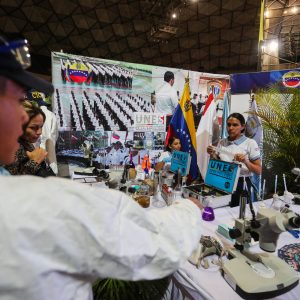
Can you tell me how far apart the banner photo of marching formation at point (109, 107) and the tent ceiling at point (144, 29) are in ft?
18.5

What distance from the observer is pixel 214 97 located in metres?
3.89

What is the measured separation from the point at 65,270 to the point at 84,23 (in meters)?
11.3

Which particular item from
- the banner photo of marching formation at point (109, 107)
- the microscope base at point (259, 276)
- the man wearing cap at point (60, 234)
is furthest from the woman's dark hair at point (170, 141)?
the man wearing cap at point (60, 234)

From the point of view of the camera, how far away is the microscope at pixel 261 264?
0.96 m

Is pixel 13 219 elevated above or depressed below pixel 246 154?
above

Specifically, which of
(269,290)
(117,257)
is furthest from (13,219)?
(269,290)

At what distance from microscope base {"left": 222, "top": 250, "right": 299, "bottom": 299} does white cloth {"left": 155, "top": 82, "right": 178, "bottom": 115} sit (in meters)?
2.69

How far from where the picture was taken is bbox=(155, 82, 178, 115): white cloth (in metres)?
3.54

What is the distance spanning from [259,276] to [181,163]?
1.60 metres

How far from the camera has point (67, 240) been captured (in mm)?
488

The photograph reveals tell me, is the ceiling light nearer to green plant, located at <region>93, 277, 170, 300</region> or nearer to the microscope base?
the microscope base

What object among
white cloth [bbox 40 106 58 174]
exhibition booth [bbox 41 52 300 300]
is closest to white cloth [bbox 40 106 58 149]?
white cloth [bbox 40 106 58 174]

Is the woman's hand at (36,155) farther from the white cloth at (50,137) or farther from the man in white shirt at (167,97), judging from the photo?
the man in white shirt at (167,97)

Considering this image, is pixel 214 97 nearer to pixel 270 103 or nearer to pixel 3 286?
pixel 270 103
